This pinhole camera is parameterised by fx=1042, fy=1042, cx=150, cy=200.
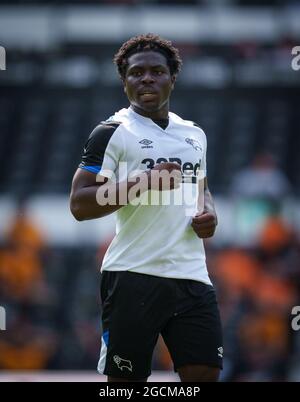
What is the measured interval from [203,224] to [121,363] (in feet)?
2.31

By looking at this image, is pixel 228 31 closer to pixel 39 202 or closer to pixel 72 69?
pixel 72 69

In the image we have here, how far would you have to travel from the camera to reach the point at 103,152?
456cm

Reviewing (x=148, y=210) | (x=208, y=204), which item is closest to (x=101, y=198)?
(x=148, y=210)

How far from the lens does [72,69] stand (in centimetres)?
1731

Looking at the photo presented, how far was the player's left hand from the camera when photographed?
4.59 m

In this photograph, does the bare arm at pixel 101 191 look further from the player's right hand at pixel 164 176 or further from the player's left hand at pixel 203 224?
the player's left hand at pixel 203 224

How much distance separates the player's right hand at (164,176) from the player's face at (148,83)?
0.37 m

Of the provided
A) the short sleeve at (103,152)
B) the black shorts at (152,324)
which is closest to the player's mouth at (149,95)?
the short sleeve at (103,152)

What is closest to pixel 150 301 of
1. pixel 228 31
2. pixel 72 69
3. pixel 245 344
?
pixel 245 344

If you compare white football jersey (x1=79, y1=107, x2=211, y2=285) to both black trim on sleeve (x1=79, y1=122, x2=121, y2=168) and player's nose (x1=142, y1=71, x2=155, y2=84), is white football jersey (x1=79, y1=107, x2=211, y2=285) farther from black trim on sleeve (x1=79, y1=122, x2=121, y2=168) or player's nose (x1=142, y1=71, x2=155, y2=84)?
player's nose (x1=142, y1=71, x2=155, y2=84)

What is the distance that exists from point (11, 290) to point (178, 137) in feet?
24.6

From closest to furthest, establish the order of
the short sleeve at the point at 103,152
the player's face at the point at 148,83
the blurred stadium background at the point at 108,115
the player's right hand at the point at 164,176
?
1. the player's right hand at the point at 164,176
2. the short sleeve at the point at 103,152
3. the player's face at the point at 148,83
4. the blurred stadium background at the point at 108,115

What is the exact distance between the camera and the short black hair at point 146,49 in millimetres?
4781

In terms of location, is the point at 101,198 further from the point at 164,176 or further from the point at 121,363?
the point at 121,363
